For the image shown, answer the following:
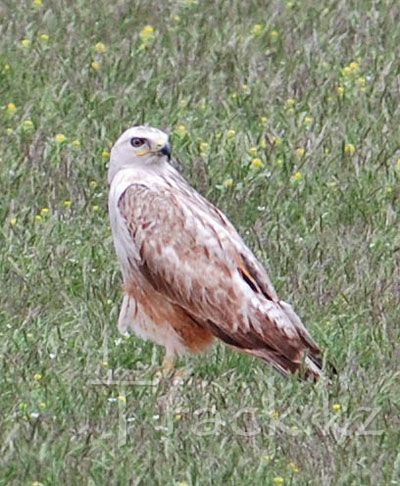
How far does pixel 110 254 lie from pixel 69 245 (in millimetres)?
249

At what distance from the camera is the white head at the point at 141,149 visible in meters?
9.29

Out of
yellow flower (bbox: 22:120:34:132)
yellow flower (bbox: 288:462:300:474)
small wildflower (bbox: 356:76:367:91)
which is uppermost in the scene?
yellow flower (bbox: 288:462:300:474)

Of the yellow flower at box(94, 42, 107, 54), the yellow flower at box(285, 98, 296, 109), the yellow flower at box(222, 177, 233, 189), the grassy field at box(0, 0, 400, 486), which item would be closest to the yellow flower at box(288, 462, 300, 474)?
the grassy field at box(0, 0, 400, 486)

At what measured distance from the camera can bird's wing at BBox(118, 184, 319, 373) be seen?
8.80 metres

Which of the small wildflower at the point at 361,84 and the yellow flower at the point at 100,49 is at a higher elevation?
the small wildflower at the point at 361,84

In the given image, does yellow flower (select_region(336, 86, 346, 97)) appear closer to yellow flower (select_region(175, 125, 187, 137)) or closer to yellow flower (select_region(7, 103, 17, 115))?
yellow flower (select_region(175, 125, 187, 137))

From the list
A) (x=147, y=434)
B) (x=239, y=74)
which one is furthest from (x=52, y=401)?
(x=239, y=74)

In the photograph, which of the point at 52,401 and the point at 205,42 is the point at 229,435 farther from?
the point at 205,42

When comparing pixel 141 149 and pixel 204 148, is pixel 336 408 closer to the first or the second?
pixel 141 149

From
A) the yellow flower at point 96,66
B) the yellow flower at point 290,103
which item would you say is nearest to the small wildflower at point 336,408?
the yellow flower at point 290,103

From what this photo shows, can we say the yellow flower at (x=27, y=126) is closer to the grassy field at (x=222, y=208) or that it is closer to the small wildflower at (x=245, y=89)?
the grassy field at (x=222, y=208)

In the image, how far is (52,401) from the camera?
8.20 metres

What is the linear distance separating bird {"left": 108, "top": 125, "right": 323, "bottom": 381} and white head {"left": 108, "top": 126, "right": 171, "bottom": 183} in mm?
165

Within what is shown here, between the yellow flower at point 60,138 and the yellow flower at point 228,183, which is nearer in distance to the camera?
the yellow flower at point 228,183
